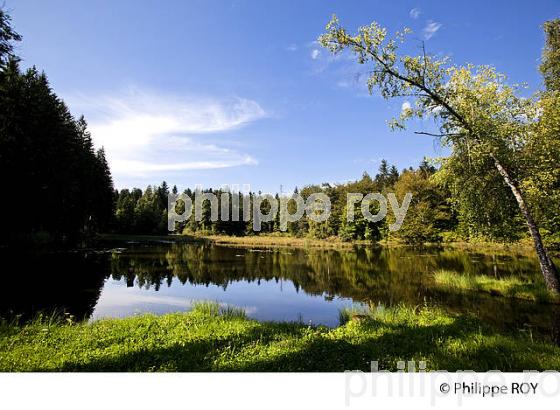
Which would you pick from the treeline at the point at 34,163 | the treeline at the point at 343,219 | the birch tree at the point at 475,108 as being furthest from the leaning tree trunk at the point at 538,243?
the treeline at the point at 343,219

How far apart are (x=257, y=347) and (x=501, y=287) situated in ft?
48.6

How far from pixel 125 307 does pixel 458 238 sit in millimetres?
51163

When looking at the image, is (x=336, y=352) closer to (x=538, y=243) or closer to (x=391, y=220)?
(x=538, y=243)

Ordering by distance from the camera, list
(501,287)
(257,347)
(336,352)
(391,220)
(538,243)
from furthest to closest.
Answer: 1. (391,220)
2. (501,287)
3. (538,243)
4. (257,347)
5. (336,352)

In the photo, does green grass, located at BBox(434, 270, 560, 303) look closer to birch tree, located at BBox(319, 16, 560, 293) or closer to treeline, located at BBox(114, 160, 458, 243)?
birch tree, located at BBox(319, 16, 560, 293)

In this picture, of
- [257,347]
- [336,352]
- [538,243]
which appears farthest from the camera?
[538,243]

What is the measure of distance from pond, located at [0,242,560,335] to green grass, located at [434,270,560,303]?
70cm

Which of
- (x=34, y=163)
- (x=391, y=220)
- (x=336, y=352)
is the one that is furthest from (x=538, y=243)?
(x=391, y=220)

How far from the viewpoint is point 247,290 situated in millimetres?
19938

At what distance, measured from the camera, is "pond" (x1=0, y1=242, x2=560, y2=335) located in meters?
13.4

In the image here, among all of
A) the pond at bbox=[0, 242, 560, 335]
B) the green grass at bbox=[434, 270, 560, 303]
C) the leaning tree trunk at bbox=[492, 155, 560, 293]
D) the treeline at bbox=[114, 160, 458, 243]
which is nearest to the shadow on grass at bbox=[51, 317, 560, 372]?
the pond at bbox=[0, 242, 560, 335]

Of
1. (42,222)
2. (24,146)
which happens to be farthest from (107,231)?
(24,146)

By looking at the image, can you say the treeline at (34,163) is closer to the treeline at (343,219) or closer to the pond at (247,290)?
the pond at (247,290)

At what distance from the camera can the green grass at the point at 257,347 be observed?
659cm
